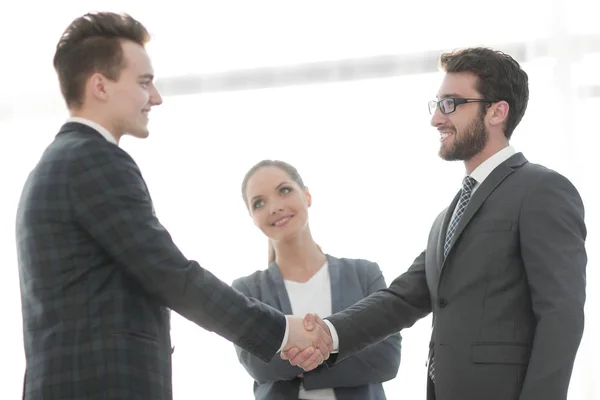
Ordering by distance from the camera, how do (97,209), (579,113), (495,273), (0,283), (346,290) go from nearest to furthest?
(97,209), (495,273), (346,290), (579,113), (0,283)

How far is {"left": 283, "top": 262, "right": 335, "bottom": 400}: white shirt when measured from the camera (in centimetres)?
286

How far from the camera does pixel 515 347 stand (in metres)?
2.16

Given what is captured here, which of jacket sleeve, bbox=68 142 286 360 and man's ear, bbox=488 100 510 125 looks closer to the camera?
jacket sleeve, bbox=68 142 286 360

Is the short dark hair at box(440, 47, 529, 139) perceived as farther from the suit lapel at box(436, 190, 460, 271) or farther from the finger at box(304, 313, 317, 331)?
the finger at box(304, 313, 317, 331)

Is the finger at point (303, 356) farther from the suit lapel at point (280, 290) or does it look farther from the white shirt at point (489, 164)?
the white shirt at point (489, 164)

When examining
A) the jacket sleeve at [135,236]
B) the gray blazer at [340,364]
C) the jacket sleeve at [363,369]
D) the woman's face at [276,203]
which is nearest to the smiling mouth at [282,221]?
the woman's face at [276,203]

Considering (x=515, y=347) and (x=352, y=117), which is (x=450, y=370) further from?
(x=352, y=117)

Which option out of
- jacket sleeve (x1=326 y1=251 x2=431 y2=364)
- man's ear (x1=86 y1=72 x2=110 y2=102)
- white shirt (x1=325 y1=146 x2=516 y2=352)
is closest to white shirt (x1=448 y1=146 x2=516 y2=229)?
white shirt (x1=325 y1=146 x2=516 y2=352)

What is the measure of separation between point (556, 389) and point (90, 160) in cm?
120

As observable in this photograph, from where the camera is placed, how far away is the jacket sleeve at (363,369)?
268cm

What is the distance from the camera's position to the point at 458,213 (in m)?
2.42

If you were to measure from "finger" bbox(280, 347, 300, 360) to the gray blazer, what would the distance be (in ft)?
0.29

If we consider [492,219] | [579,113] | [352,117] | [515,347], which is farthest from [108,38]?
[579,113]

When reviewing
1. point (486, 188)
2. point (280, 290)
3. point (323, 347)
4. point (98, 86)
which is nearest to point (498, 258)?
point (486, 188)
